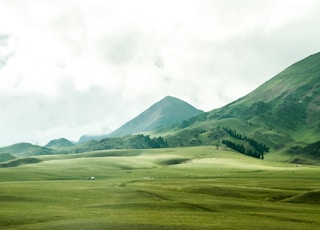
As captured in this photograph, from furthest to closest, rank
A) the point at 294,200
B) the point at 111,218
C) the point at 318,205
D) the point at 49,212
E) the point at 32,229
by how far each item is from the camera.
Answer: the point at 294,200 → the point at 318,205 → the point at 49,212 → the point at 111,218 → the point at 32,229

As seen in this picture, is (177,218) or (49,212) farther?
(49,212)

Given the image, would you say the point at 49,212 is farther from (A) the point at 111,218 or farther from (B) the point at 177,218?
(B) the point at 177,218

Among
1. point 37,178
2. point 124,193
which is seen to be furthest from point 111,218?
point 37,178

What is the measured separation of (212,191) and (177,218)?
47090 mm

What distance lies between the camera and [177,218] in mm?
63281

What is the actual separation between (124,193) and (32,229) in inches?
1911

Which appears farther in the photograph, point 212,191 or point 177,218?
point 212,191

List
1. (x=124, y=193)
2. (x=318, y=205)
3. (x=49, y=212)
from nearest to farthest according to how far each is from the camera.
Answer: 1. (x=49, y=212)
2. (x=318, y=205)
3. (x=124, y=193)

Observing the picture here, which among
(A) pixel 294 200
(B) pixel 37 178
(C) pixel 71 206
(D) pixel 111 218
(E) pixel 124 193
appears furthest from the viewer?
(B) pixel 37 178

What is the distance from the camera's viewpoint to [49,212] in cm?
7081

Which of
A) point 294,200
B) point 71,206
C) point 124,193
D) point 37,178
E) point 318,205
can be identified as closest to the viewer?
point 71,206

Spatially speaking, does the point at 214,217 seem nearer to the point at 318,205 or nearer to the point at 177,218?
the point at 177,218

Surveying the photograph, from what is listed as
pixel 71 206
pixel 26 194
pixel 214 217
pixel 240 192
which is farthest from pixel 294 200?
pixel 26 194

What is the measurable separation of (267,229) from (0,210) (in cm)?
4364
